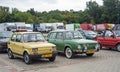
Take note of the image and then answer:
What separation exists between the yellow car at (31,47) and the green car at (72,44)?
1537mm

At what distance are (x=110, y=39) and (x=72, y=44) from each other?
16.3ft

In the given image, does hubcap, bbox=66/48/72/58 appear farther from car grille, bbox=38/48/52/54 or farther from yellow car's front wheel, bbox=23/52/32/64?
yellow car's front wheel, bbox=23/52/32/64

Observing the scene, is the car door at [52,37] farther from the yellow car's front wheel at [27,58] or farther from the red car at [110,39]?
the red car at [110,39]

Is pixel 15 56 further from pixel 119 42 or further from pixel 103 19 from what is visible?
pixel 103 19

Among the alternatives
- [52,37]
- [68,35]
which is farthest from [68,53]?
[52,37]

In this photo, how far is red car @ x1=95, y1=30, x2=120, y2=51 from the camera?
1908 centimetres

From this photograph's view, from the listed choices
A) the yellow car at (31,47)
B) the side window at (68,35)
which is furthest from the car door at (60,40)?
the yellow car at (31,47)

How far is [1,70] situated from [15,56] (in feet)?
11.3

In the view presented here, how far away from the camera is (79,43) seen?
1512 centimetres

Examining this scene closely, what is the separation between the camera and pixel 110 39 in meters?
19.5

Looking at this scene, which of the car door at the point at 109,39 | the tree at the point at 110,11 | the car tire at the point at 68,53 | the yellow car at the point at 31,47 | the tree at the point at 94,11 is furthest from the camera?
the tree at the point at 94,11

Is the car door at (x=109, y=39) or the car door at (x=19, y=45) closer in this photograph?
the car door at (x=19, y=45)

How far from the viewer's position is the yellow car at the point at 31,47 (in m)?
13.4

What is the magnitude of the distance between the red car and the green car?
345 centimetres
